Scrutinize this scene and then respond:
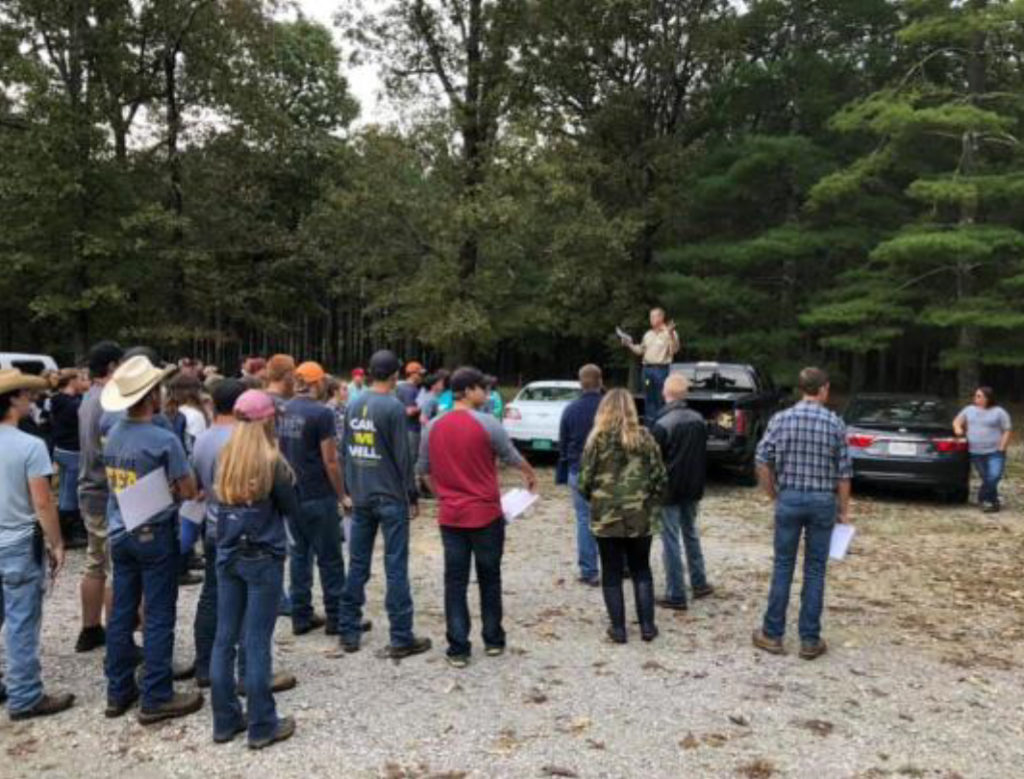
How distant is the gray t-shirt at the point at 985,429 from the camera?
10.8m

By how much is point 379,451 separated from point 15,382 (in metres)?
2.12

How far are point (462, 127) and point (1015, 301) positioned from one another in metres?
13.1

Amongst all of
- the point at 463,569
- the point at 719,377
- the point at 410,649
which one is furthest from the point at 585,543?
the point at 719,377

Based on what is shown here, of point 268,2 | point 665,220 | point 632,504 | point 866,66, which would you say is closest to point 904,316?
point 665,220

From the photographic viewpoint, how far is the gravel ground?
4.06 m

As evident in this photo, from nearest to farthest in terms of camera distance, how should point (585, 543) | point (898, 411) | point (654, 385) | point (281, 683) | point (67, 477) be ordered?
point (281, 683), point (585, 543), point (67, 477), point (898, 411), point (654, 385)

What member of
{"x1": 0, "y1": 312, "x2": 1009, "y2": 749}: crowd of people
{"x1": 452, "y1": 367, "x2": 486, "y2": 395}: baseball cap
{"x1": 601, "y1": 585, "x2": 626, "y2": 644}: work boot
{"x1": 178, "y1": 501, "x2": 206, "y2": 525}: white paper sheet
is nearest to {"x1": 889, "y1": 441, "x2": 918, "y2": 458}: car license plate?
{"x1": 0, "y1": 312, "x2": 1009, "y2": 749}: crowd of people

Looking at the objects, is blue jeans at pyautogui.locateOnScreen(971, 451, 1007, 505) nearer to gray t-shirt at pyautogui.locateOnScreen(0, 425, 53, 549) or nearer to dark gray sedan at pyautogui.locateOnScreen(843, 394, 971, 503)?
dark gray sedan at pyautogui.locateOnScreen(843, 394, 971, 503)

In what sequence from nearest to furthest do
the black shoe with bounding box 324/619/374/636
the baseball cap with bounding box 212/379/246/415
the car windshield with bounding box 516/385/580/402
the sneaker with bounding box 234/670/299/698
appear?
1. the baseball cap with bounding box 212/379/246/415
2. the sneaker with bounding box 234/670/299/698
3. the black shoe with bounding box 324/619/374/636
4. the car windshield with bounding box 516/385/580/402

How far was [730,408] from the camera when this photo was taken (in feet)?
37.6

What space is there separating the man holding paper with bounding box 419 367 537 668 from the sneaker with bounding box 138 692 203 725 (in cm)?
158

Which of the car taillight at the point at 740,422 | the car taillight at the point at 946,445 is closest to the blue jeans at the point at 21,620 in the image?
the car taillight at the point at 740,422

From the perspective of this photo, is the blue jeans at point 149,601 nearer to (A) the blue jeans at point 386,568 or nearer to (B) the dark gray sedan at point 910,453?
(A) the blue jeans at point 386,568

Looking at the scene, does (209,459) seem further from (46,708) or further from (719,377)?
(719,377)
